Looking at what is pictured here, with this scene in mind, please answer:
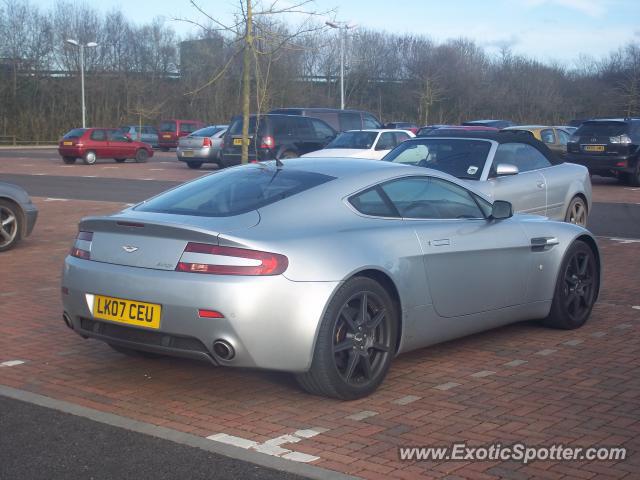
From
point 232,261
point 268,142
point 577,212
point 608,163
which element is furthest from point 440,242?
point 268,142

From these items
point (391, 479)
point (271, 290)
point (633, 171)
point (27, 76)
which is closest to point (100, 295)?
point (271, 290)

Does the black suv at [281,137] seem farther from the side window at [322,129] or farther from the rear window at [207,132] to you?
the rear window at [207,132]

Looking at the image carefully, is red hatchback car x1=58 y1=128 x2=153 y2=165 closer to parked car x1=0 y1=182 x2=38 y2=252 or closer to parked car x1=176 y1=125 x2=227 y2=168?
parked car x1=176 y1=125 x2=227 y2=168

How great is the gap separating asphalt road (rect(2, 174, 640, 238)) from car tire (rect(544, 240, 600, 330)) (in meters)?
6.09

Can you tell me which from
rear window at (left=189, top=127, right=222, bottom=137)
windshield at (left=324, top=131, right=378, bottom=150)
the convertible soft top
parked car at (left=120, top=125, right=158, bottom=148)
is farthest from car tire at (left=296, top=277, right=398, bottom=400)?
parked car at (left=120, top=125, right=158, bottom=148)

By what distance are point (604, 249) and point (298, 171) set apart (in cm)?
681

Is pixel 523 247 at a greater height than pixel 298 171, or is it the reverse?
pixel 298 171

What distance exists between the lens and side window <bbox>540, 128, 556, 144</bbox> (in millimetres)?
25172

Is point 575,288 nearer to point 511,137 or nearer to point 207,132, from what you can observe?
point 511,137

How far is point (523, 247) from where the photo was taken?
6.79 meters

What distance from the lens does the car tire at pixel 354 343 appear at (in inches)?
206

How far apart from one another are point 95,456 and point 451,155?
7.22m

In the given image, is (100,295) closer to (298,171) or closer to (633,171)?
(298,171)

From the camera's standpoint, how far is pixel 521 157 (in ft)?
37.1
